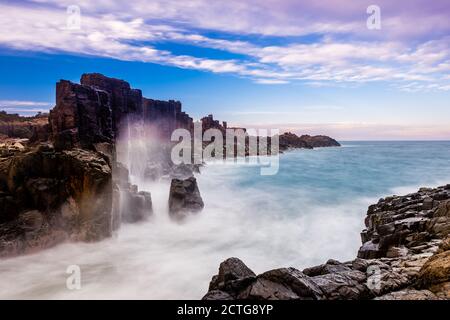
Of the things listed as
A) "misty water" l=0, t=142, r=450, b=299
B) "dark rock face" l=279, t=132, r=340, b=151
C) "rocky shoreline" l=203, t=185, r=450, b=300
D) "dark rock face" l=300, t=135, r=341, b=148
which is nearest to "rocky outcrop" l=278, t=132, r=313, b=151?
"dark rock face" l=279, t=132, r=340, b=151

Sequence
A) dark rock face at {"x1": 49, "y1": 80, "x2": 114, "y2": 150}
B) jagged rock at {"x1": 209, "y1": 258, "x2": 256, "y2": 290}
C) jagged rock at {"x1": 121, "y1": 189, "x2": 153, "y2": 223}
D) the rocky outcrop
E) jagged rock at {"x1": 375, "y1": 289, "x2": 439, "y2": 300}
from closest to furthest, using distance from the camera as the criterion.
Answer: jagged rock at {"x1": 375, "y1": 289, "x2": 439, "y2": 300} < jagged rock at {"x1": 209, "y1": 258, "x2": 256, "y2": 290} < dark rock face at {"x1": 49, "y1": 80, "x2": 114, "y2": 150} < jagged rock at {"x1": 121, "y1": 189, "x2": 153, "y2": 223} < the rocky outcrop

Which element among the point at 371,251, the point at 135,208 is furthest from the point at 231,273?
the point at 135,208

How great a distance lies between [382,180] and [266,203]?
22.9 metres

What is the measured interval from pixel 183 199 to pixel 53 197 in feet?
33.3

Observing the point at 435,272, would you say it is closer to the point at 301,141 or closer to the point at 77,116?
the point at 77,116

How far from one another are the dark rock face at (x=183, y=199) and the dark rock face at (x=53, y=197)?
6.72m

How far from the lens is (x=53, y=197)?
16953 mm

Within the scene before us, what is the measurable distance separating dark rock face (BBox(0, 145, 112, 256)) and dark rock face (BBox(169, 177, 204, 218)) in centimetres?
672

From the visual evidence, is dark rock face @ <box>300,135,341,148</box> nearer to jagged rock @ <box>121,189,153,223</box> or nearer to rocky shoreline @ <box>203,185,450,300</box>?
jagged rock @ <box>121,189,153,223</box>

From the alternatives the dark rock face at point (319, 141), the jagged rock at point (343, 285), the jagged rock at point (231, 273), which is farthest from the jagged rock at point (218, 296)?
the dark rock face at point (319, 141)

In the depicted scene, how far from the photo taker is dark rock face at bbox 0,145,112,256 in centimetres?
1614

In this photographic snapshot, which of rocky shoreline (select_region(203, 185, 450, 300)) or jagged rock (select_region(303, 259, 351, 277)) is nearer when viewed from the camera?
rocky shoreline (select_region(203, 185, 450, 300))

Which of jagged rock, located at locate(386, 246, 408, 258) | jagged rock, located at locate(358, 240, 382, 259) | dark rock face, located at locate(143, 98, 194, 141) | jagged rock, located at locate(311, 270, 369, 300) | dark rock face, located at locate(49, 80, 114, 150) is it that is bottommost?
jagged rock, located at locate(358, 240, 382, 259)

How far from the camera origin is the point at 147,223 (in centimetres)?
2266
